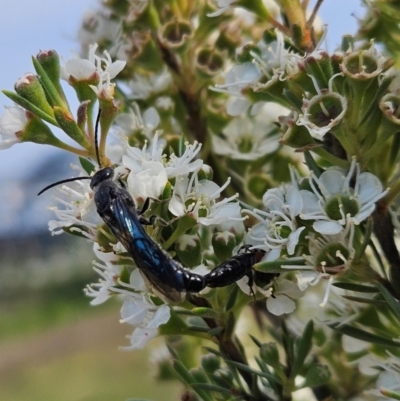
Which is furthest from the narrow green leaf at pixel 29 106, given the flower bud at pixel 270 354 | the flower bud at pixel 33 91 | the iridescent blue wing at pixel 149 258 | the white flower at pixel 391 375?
the white flower at pixel 391 375

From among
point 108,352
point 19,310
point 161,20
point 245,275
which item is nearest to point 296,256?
point 245,275

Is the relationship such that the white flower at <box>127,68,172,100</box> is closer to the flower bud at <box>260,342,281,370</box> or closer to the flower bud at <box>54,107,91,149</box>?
the flower bud at <box>54,107,91,149</box>

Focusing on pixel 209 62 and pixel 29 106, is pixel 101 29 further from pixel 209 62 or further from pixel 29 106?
pixel 29 106

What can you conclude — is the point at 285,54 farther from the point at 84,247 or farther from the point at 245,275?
the point at 84,247

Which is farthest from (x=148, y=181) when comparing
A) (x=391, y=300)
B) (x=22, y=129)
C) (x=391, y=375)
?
(x=391, y=375)

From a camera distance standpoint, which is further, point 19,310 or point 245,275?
point 19,310

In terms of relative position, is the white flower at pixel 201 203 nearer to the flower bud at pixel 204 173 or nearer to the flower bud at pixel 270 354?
the flower bud at pixel 204 173
